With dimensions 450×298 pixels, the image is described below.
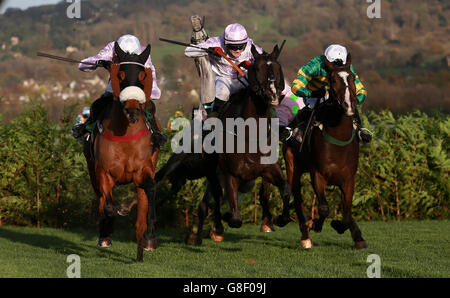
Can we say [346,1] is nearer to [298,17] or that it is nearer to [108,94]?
[298,17]

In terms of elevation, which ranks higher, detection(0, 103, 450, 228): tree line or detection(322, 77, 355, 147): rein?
detection(322, 77, 355, 147): rein

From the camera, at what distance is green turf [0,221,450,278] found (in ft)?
23.0

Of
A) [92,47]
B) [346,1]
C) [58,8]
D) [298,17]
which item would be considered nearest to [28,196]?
[92,47]

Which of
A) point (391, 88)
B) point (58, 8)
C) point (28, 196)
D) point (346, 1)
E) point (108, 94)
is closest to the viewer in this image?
point (108, 94)

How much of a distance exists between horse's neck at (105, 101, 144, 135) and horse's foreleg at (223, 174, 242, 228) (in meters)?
1.29

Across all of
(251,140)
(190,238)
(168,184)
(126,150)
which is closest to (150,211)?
(126,150)

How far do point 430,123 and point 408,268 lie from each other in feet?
20.3

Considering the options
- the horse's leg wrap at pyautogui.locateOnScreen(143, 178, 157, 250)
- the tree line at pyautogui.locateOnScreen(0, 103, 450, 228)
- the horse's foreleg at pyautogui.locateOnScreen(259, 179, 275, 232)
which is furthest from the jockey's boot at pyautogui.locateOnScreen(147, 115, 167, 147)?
the tree line at pyautogui.locateOnScreen(0, 103, 450, 228)

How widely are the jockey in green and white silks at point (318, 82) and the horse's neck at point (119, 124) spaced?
83.1 inches

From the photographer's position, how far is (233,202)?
26.8ft

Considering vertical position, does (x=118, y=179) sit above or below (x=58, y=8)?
A: below

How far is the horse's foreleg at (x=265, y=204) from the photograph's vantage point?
9.61 meters

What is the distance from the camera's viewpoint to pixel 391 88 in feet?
139

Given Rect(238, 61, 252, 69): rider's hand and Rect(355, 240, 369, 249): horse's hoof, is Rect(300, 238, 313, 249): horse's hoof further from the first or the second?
Rect(238, 61, 252, 69): rider's hand
